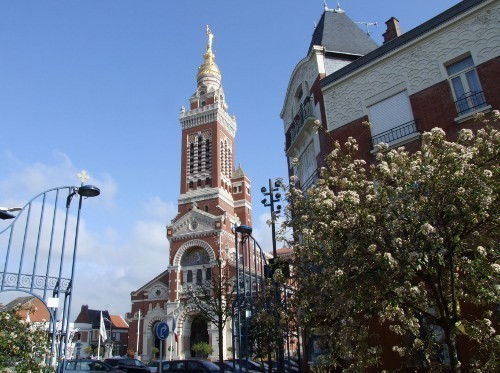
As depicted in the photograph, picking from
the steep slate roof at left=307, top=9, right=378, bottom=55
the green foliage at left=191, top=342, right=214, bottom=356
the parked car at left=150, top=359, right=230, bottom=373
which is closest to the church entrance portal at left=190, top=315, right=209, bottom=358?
the green foliage at left=191, top=342, right=214, bottom=356

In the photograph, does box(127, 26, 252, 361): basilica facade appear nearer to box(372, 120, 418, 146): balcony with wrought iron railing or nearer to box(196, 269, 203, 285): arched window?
box(196, 269, 203, 285): arched window

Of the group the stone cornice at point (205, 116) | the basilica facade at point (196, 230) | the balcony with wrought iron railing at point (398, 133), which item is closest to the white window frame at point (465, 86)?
the balcony with wrought iron railing at point (398, 133)

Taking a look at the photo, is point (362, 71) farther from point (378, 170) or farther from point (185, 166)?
point (185, 166)

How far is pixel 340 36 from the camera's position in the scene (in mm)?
18312

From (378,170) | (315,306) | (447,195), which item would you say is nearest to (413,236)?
(447,195)

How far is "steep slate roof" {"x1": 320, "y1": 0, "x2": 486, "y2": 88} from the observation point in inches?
511

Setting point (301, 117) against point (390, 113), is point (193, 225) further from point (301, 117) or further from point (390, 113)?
point (390, 113)

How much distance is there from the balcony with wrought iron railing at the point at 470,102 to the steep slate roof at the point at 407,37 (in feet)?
8.63

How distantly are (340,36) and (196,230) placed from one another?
117 ft

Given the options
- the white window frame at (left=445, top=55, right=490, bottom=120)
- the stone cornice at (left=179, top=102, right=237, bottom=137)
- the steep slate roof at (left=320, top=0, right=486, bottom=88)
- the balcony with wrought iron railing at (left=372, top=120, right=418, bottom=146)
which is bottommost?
the balcony with wrought iron railing at (left=372, top=120, right=418, bottom=146)

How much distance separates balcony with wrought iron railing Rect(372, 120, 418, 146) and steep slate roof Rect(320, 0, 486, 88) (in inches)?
108

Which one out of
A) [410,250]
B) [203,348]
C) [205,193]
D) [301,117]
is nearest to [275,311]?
[410,250]

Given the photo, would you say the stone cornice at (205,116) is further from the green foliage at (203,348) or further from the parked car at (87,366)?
the parked car at (87,366)

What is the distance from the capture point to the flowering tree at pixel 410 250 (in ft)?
23.1
